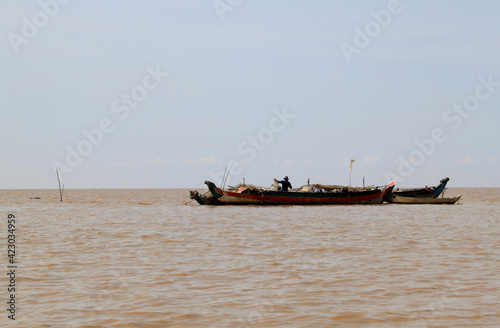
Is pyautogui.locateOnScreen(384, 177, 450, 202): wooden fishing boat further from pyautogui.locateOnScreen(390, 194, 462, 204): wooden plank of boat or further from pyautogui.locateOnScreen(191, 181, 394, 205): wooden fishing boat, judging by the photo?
pyautogui.locateOnScreen(191, 181, 394, 205): wooden fishing boat

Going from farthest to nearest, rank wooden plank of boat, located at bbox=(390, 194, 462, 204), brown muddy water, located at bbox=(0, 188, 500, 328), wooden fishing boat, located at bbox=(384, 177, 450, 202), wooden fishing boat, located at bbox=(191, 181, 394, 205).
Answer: wooden fishing boat, located at bbox=(384, 177, 450, 202) < wooden plank of boat, located at bbox=(390, 194, 462, 204) < wooden fishing boat, located at bbox=(191, 181, 394, 205) < brown muddy water, located at bbox=(0, 188, 500, 328)

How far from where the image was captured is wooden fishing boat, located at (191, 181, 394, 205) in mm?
34750

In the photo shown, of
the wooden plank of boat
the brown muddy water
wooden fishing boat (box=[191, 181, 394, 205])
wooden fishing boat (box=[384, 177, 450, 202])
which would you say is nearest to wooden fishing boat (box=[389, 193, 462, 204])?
the wooden plank of boat

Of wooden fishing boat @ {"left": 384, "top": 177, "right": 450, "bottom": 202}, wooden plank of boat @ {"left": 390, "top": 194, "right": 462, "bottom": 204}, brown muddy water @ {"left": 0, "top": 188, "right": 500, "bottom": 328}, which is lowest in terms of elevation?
brown muddy water @ {"left": 0, "top": 188, "right": 500, "bottom": 328}

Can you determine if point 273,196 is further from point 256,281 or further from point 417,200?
point 256,281

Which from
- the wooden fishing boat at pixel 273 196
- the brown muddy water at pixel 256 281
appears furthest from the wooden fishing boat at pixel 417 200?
the brown muddy water at pixel 256 281

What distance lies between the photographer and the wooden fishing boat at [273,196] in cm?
3475

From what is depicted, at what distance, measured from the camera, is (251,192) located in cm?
3481

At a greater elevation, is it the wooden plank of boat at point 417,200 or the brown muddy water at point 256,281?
the wooden plank of boat at point 417,200

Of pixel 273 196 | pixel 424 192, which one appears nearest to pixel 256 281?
pixel 273 196

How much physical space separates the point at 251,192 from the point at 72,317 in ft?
90.7

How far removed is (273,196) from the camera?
1387 inches

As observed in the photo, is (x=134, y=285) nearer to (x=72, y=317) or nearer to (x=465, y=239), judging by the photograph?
(x=72, y=317)

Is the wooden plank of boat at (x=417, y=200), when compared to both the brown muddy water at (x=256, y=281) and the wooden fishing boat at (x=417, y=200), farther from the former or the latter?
the brown muddy water at (x=256, y=281)
